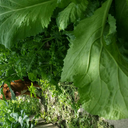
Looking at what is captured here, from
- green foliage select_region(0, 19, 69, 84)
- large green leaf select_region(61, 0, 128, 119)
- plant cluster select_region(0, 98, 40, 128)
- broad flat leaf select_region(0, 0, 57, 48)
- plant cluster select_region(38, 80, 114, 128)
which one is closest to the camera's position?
large green leaf select_region(61, 0, 128, 119)

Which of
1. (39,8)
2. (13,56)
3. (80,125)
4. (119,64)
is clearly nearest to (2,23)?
(39,8)

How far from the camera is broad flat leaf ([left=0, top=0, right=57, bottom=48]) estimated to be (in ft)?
3.07

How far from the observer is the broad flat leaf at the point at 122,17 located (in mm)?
760

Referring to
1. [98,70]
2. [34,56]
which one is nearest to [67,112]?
[34,56]

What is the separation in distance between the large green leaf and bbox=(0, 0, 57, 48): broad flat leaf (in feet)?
0.95

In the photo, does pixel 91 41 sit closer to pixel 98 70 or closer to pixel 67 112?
pixel 98 70

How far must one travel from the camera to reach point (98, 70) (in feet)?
2.44

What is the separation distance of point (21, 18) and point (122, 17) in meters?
0.63

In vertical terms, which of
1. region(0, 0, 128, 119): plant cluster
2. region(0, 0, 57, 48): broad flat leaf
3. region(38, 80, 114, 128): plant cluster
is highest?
region(0, 0, 57, 48): broad flat leaf

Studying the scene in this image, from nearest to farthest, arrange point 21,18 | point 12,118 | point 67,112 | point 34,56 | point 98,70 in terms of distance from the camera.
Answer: point 98,70 → point 21,18 → point 34,56 → point 67,112 → point 12,118

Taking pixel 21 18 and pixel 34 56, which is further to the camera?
pixel 34 56

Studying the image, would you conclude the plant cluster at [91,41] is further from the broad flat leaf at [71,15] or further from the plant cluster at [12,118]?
the plant cluster at [12,118]

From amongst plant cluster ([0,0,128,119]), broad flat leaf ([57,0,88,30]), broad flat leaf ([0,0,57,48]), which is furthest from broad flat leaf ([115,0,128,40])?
broad flat leaf ([0,0,57,48])

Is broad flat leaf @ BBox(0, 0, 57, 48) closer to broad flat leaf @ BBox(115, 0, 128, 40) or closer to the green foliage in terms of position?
the green foliage
